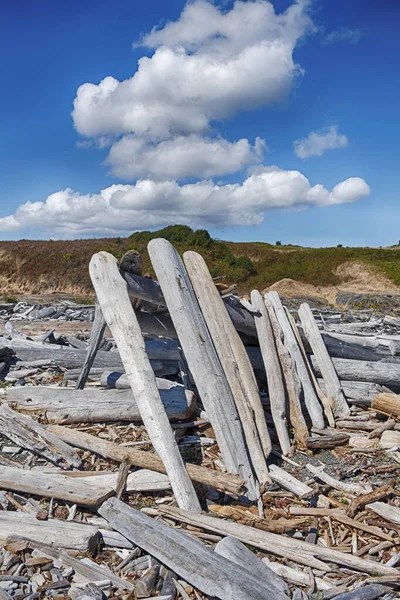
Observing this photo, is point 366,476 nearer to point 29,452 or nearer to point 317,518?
point 317,518

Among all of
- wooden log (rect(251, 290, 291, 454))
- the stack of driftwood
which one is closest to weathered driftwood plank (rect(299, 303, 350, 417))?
the stack of driftwood

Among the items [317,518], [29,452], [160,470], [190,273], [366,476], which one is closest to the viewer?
[317,518]

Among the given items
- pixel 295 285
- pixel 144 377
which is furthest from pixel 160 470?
pixel 295 285

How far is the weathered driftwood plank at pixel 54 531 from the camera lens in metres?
3.58

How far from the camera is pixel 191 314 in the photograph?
532 cm

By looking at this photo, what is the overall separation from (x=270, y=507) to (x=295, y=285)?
2439 cm

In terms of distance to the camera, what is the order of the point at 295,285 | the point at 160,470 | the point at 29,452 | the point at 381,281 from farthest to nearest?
the point at 381,281, the point at 295,285, the point at 29,452, the point at 160,470

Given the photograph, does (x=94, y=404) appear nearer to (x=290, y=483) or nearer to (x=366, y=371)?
(x=290, y=483)

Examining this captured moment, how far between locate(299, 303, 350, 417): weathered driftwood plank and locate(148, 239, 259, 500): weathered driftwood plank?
2142 millimetres

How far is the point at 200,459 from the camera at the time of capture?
5.25m

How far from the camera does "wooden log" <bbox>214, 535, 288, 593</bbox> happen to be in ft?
10.3

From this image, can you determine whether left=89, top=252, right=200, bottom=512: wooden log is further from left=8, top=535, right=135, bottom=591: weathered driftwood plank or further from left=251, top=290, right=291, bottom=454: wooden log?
left=251, top=290, right=291, bottom=454: wooden log

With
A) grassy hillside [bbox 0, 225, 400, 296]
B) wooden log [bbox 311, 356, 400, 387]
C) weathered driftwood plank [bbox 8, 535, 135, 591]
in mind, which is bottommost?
weathered driftwood plank [bbox 8, 535, 135, 591]

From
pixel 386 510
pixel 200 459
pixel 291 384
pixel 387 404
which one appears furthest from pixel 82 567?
pixel 387 404
